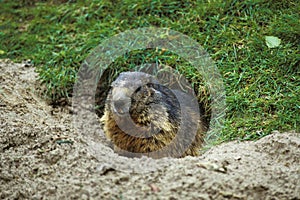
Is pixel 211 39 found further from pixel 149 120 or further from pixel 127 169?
pixel 127 169

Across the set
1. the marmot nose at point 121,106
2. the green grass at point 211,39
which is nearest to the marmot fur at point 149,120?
the marmot nose at point 121,106

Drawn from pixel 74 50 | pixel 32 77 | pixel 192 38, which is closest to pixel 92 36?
pixel 74 50

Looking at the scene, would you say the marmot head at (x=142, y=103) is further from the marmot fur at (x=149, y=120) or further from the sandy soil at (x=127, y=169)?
the sandy soil at (x=127, y=169)

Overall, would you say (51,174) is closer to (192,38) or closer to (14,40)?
(192,38)

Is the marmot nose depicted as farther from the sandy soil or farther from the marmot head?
the sandy soil

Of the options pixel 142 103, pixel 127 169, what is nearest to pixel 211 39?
pixel 142 103

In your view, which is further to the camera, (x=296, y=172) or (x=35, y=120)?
(x=35, y=120)

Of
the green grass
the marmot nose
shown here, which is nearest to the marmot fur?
the marmot nose
